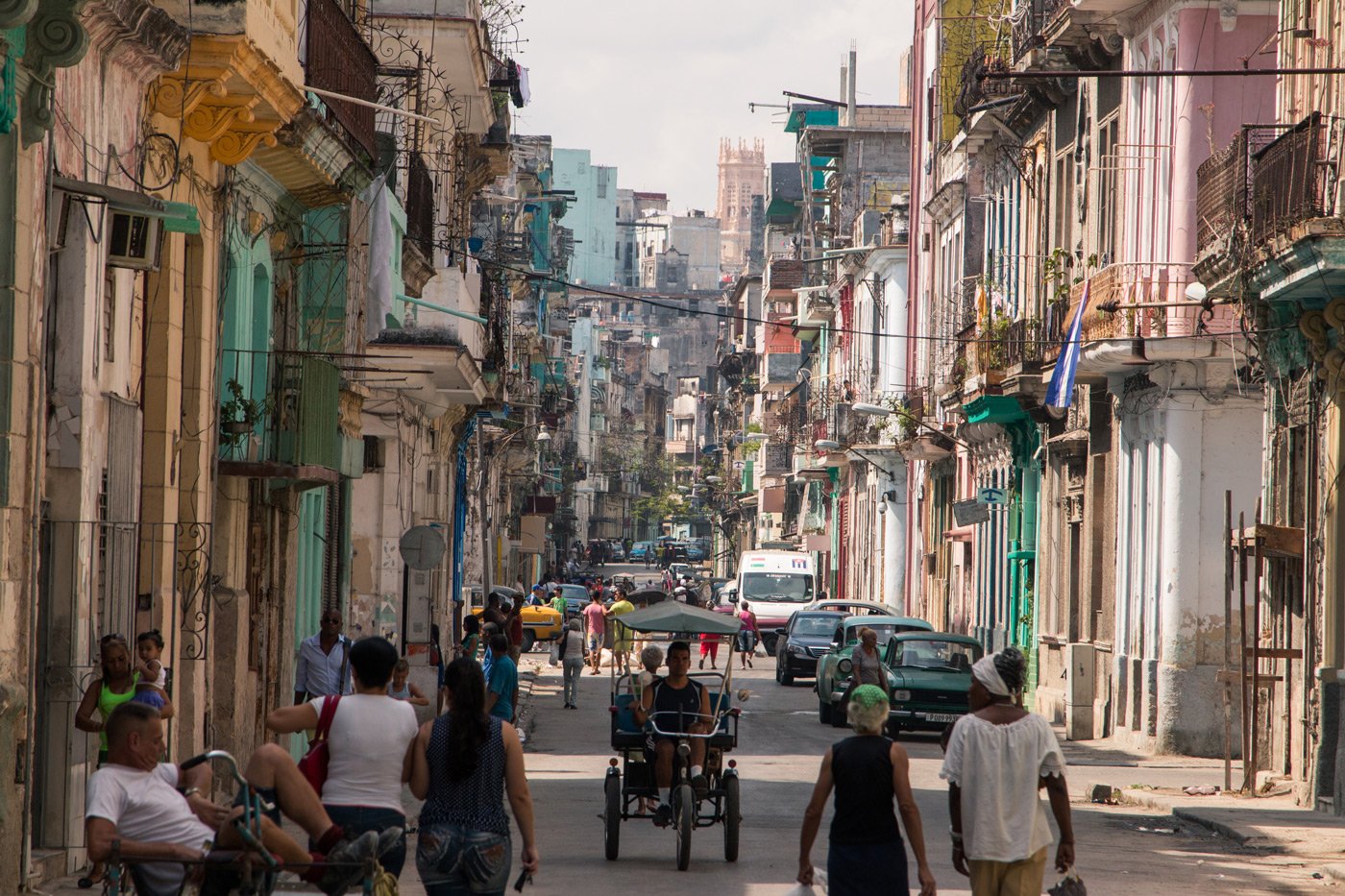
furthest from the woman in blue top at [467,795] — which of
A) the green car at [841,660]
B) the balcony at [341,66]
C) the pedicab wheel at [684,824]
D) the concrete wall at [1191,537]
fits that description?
the green car at [841,660]

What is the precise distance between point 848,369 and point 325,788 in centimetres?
5235

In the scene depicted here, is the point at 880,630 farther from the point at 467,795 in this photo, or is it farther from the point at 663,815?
the point at 467,795

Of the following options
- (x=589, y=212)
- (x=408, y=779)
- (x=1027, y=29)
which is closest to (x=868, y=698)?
(x=408, y=779)

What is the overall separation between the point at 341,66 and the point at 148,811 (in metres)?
12.8

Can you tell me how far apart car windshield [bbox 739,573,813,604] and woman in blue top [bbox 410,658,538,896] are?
41.8 m

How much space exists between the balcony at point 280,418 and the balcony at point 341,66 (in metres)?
2.32

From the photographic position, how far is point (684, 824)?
14.0 m

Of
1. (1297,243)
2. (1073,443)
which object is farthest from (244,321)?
(1073,443)

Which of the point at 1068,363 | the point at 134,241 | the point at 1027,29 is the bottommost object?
the point at 134,241

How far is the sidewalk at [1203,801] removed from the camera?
53.0 feet

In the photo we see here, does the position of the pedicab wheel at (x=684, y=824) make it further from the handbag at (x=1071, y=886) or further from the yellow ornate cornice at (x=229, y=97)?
the yellow ornate cornice at (x=229, y=97)

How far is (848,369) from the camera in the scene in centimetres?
6044

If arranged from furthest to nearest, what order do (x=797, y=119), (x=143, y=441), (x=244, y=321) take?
1. (x=797, y=119)
2. (x=244, y=321)
3. (x=143, y=441)

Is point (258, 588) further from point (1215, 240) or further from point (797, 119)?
point (797, 119)
